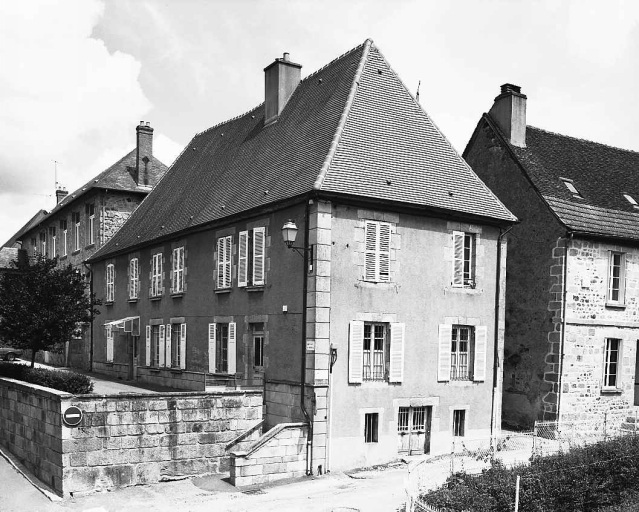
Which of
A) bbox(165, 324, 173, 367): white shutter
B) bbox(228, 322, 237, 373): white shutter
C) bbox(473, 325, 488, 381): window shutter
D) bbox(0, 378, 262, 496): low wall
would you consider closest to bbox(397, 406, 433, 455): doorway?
bbox(473, 325, 488, 381): window shutter

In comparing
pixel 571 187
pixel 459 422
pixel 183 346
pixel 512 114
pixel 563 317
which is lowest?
pixel 459 422

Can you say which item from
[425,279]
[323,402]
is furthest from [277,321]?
[425,279]

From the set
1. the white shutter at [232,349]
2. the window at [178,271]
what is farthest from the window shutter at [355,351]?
the window at [178,271]

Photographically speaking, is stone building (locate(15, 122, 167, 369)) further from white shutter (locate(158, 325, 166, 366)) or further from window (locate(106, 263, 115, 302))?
white shutter (locate(158, 325, 166, 366))

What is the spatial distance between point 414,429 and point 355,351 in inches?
105

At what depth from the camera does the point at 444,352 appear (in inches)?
659

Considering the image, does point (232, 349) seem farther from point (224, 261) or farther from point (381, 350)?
point (381, 350)

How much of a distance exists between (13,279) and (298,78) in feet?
35.8

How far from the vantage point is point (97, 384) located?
891 inches

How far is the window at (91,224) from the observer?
31.2 metres

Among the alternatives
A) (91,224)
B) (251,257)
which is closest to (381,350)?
(251,257)

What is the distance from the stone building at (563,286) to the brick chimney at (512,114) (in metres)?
0.03

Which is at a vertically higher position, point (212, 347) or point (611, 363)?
point (212, 347)

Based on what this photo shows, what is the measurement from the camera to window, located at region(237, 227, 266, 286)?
17.0 meters
